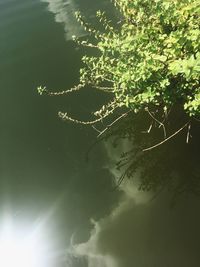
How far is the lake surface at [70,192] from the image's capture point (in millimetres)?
7184

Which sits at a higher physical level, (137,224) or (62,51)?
(62,51)

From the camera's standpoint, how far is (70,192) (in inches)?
331

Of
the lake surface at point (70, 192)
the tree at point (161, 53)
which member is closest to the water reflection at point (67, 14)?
the lake surface at point (70, 192)

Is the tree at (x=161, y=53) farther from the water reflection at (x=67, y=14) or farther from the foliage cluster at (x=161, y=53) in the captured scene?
the water reflection at (x=67, y=14)

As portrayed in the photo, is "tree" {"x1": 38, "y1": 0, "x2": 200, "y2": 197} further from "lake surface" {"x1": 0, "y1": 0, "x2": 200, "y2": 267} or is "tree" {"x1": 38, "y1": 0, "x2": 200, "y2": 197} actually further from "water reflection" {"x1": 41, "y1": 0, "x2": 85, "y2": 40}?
"water reflection" {"x1": 41, "y1": 0, "x2": 85, "y2": 40}

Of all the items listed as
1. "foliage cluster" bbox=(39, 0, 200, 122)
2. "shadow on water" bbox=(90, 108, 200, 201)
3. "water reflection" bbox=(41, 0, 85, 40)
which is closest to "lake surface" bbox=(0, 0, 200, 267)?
"shadow on water" bbox=(90, 108, 200, 201)

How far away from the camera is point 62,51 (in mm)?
12852

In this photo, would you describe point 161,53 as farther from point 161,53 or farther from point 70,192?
point 70,192

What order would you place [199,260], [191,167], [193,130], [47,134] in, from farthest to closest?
[47,134] → [193,130] → [191,167] → [199,260]

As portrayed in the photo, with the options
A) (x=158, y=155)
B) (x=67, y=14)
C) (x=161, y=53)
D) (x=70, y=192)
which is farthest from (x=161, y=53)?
(x=67, y=14)

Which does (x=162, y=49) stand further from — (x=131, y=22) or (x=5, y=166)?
(x=5, y=166)

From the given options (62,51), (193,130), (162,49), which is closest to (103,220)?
(193,130)

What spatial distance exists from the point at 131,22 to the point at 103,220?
13.5 ft

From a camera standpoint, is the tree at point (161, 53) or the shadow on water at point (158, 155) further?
the shadow on water at point (158, 155)
